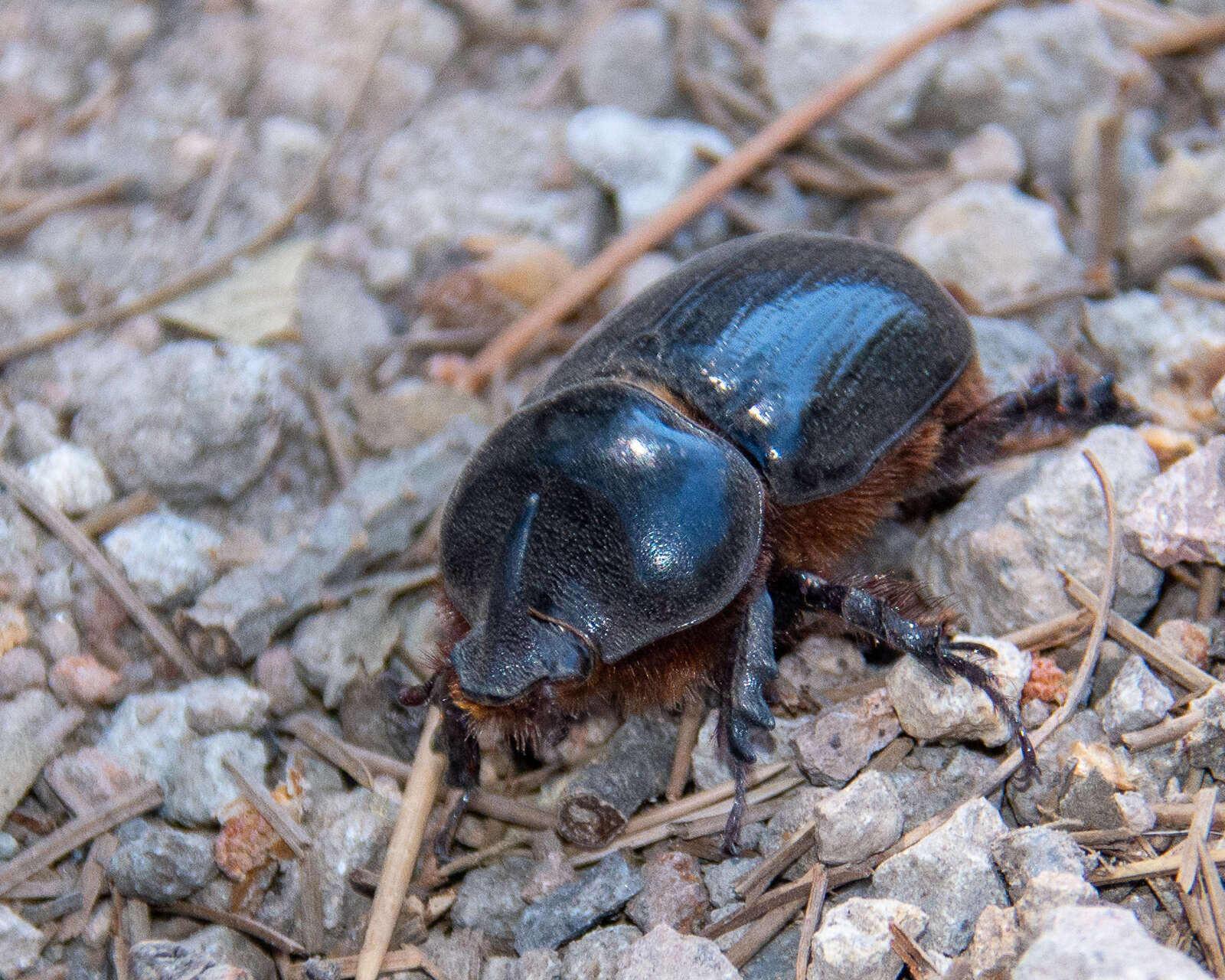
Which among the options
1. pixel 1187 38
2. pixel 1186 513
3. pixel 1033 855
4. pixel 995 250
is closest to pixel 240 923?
pixel 1033 855

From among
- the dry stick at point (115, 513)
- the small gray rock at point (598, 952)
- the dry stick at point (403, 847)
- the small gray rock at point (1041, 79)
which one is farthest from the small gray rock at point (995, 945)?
Result: the small gray rock at point (1041, 79)

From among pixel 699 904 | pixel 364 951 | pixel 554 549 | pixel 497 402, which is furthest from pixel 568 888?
pixel 497 402

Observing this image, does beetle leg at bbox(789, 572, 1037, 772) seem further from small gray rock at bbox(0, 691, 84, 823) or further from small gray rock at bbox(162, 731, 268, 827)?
small gray rock at bbox(0, 691, 84, 823)

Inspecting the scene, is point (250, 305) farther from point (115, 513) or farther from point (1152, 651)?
point (1152, 651)

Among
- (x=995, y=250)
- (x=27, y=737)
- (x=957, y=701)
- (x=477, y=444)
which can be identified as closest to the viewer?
(x=957, y=701)

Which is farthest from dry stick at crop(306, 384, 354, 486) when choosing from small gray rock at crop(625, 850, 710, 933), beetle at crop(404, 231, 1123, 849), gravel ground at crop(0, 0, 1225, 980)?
small gray rock at crop(625, 850, 710, 933)
